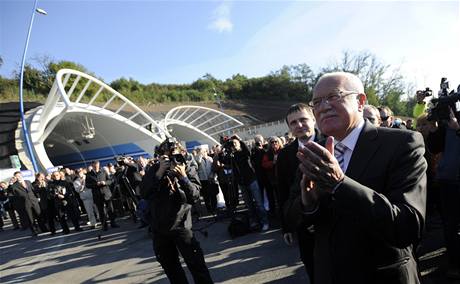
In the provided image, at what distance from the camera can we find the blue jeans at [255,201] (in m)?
6.46

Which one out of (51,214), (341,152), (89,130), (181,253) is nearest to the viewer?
(341,152)

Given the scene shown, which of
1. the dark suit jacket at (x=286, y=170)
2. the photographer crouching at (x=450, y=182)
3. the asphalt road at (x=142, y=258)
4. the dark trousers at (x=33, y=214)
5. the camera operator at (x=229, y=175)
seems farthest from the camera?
the dark trousers at (x=33, y=214)

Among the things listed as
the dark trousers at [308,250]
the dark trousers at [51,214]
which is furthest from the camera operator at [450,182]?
the dark trousers at [51,214]

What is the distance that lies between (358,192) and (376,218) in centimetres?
13

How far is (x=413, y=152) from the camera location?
1360mm

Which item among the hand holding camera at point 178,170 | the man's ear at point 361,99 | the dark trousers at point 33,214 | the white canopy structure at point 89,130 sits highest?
the white canopy structure at point 89,130

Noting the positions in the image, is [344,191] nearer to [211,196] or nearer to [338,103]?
[338,103]

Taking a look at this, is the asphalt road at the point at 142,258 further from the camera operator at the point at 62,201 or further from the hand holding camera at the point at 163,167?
the hand holding camera at the point at 163,167

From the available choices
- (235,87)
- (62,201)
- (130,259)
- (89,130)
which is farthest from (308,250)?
(235,87)

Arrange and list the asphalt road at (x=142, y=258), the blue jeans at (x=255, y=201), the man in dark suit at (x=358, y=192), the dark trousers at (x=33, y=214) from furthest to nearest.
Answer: the dark trousers at (x=33, y=214) → the blue jeans at (x=255, y=201) → the asphalt road at (x=142, y=258) → the man in dark suit at (x=358, y=192)

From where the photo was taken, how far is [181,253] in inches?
128

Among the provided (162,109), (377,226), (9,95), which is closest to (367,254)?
(377,226)

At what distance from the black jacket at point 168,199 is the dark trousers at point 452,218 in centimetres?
279

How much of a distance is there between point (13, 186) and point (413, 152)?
41.1 ft
